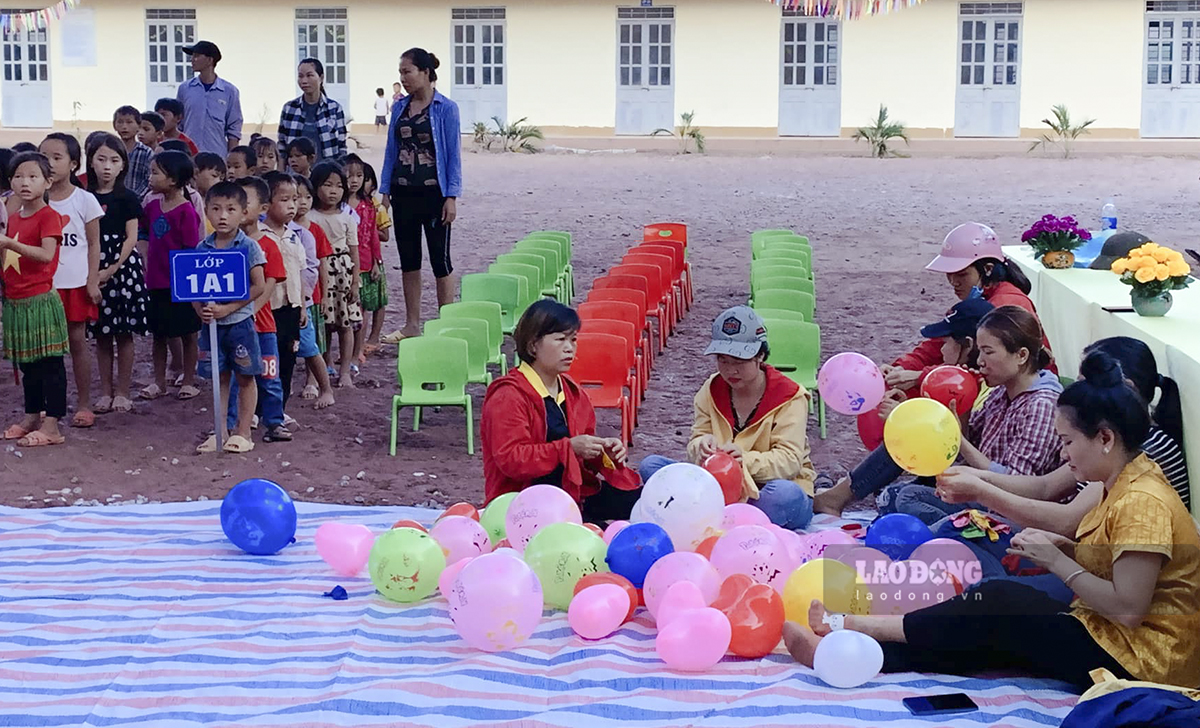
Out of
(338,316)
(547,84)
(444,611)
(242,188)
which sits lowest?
(444,611)

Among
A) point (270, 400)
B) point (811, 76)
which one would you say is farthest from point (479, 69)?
point (270, 400)

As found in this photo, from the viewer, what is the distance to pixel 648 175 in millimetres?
21297

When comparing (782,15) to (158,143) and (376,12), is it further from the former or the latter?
(158,143)

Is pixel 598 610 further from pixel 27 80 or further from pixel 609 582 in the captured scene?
pixel 27 80

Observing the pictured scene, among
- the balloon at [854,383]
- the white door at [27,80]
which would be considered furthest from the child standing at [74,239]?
the white door at [27,80]

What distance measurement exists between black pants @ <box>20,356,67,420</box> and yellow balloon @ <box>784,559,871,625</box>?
4.17m

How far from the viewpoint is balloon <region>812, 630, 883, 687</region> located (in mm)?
4020

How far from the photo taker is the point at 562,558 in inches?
178

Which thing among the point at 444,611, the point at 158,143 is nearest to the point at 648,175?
the point at 158,143

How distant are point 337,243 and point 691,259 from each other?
585 centimetres

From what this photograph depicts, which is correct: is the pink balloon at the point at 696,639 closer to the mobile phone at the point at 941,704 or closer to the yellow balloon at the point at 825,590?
the yellow balloon at the point at 825,590

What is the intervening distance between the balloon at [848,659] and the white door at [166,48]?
1028 inches

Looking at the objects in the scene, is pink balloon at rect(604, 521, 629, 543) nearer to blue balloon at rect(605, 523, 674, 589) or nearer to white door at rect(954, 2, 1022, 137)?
blue balloon at rect(605, 523, 674, 589)

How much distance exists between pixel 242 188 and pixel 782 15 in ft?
69.6
